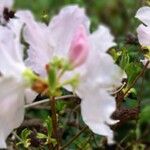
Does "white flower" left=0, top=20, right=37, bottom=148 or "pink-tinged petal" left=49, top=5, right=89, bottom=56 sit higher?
"pink-tinged petal" left=49, top=5, right=89, bottom=56

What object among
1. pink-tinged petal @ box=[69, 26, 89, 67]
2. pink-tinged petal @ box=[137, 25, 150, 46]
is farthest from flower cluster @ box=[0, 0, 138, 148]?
pink-tinged petal @ box=[137, 25, 150, 46]

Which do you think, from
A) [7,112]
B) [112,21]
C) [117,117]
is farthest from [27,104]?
[112,21]

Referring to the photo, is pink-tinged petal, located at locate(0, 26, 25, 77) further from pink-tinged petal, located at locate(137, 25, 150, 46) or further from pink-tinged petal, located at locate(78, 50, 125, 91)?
pink-tinged petal, located at locate(137, 25, 150, 46)

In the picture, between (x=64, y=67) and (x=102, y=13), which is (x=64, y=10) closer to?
(x=64, y=67)

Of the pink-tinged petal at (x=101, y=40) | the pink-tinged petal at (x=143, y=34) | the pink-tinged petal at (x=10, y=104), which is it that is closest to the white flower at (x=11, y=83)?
the pink-tinged petal at (x=10, y=104)

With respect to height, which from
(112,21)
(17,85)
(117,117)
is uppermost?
(17,85)

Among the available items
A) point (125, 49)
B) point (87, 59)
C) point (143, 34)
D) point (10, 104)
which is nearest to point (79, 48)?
point (87, 59)

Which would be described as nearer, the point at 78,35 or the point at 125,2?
the point at 78,35
